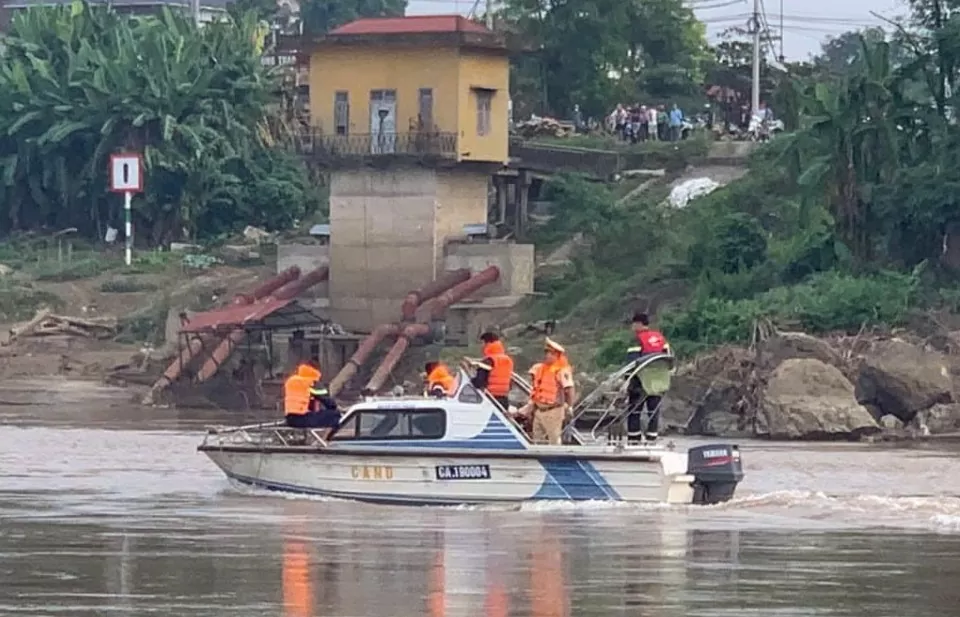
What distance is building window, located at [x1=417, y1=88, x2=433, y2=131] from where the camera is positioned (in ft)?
190

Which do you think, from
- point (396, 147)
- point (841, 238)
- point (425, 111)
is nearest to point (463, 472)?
point (841, 238)

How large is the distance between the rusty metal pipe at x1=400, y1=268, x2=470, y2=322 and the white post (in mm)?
11902

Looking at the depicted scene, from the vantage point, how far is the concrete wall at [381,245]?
5747 centimetres

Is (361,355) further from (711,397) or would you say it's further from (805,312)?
Result: (711,397)

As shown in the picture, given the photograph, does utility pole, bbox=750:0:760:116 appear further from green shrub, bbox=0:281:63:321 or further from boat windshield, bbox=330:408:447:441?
boat windshield, bbox=330:408:447:441

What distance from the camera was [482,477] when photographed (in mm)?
27734

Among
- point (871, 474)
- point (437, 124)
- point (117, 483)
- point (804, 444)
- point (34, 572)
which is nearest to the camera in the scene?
point (34, 572)

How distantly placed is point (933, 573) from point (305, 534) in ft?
21.5

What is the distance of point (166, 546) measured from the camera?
930 inches

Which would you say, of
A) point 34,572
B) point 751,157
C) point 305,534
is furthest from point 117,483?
point 751,157

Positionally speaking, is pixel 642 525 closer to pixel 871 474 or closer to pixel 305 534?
pixel 305 534

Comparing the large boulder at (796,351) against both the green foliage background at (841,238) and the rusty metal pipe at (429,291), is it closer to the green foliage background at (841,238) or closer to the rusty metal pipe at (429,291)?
the green foliage background at (841,238)

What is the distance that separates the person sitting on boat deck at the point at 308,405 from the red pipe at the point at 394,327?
1982 centimetres

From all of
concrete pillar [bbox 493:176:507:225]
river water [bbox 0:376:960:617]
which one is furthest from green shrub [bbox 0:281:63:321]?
river water [bbox 0:376:960:617]
